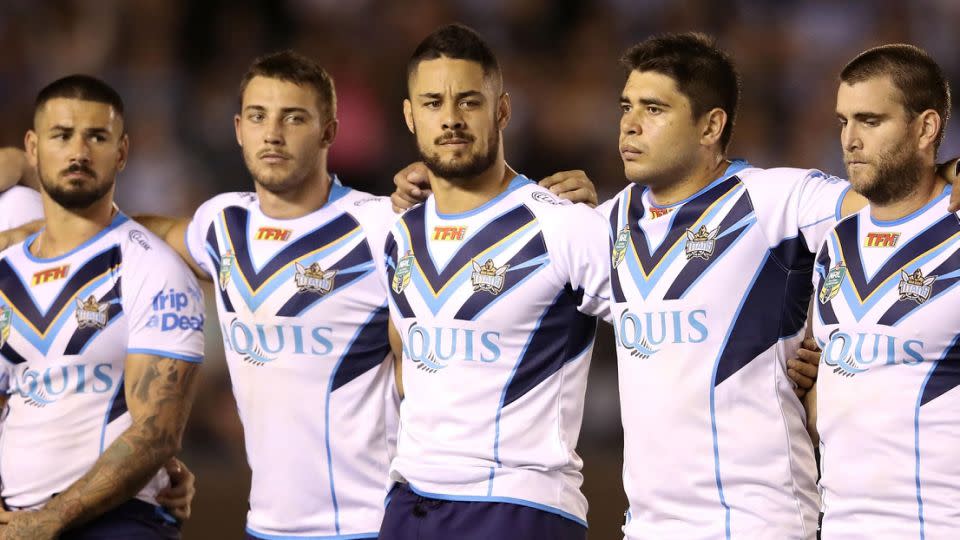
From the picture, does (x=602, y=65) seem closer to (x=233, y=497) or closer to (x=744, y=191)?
(x=233, y=497)

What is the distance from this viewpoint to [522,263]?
16.2 ft

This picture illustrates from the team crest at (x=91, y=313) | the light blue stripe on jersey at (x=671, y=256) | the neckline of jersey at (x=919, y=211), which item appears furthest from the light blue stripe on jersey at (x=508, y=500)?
the team crest at (x=91, y=313)

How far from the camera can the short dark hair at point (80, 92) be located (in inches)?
228

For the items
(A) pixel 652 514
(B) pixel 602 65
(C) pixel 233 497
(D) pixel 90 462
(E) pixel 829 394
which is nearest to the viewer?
(E) pixel 829 394

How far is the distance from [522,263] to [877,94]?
1.34 metres

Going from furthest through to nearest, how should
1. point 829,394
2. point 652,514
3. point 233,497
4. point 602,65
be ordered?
point 602,65
point 233,497
point 652,514
point 829,394

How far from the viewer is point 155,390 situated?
18.0 feet

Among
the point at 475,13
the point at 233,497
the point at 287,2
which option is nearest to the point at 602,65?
the point at 475,13

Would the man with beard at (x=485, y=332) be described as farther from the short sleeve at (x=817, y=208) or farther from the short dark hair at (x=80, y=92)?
the short dark hair at (x=80, y=92)

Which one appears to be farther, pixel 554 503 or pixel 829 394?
pixel 554 503

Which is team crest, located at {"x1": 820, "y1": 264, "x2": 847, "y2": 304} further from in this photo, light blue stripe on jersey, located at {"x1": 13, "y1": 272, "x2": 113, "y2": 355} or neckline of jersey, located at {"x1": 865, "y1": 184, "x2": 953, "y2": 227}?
light blue stripe on jersey, located at {"x1": 13, "y1": 272, "x2": 113, "y2": 355}

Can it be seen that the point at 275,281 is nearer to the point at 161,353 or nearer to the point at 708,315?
the point at 161,353

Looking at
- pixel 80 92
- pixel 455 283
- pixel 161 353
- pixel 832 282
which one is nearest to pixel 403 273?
pixel 455 283

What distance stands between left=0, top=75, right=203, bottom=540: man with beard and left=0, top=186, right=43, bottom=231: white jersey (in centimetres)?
59
